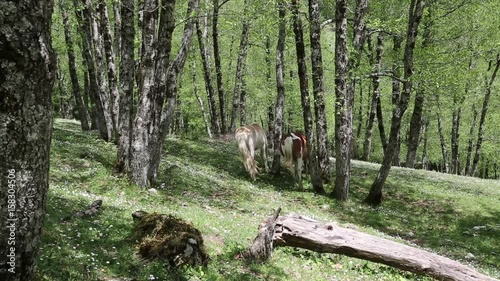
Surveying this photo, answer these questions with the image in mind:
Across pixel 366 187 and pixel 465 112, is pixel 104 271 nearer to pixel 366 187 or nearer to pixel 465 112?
pixel 366 187

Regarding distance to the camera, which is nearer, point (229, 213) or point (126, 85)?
point (229, 213)

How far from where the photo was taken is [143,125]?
16.1 metres

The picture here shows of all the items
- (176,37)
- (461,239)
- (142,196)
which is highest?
(176,37)

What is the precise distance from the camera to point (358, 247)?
39.0 ft

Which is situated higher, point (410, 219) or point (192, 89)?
point (192, 89)

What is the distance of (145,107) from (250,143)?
34.6 ft

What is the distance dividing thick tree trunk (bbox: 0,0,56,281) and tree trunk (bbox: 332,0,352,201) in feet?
53.9

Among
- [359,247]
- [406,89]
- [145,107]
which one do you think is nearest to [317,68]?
[406,89]

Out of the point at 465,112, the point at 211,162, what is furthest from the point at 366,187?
the point at 465,112

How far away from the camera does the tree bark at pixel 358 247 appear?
11.6 meters

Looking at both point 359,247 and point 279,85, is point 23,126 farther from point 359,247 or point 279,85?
point 279,85

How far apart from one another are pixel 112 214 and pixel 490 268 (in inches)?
529

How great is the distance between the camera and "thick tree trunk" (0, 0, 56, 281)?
4.63 metres

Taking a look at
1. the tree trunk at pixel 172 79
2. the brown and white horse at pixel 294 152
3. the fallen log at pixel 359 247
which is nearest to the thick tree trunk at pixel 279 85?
the brown and white horse at pixel 294 152
